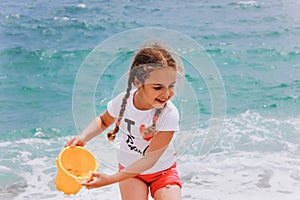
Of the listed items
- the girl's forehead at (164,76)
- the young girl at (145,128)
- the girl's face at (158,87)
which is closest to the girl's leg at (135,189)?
the young girl at (145,128)

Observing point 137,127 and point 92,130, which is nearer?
point 137,127

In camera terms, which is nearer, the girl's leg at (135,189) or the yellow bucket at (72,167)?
the yellow bucket at (72,167)

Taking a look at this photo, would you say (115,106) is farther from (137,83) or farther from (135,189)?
(135,189)

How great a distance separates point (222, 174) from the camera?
15.8ft

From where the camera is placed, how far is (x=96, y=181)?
2.47 m

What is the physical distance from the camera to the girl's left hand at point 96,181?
8.09 ft

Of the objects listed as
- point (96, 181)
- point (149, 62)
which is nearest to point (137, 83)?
point (149, 62)

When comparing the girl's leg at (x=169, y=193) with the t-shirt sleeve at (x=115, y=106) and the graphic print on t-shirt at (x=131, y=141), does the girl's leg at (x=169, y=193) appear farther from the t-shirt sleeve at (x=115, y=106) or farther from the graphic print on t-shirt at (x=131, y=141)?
the t-shirt sleeve at (x=115, y=106)

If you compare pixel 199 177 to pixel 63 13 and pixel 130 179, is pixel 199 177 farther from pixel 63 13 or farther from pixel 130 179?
pixel 63 13

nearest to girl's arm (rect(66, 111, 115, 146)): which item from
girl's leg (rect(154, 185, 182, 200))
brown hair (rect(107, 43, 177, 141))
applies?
brown hair (rect(107, 43, 177, 141))

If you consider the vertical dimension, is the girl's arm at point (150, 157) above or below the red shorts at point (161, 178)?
above

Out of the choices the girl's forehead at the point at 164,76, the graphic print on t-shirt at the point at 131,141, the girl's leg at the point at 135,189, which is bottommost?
the girl's leg at the point at 135,189

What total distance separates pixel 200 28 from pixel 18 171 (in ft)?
21.4

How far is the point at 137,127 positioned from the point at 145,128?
0.16ft
